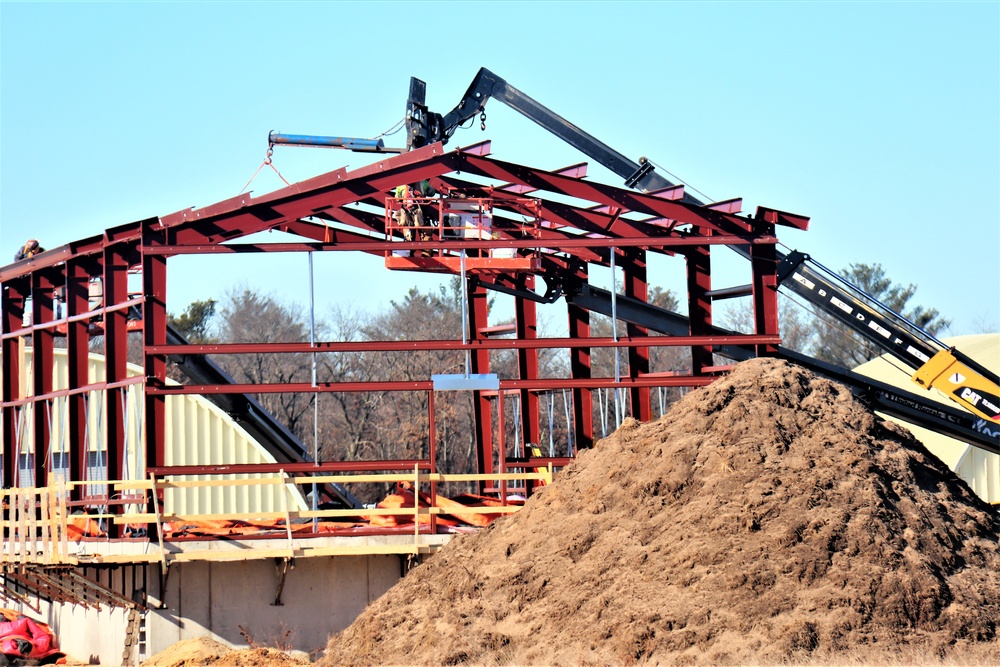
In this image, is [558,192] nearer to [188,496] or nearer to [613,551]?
[613,551]

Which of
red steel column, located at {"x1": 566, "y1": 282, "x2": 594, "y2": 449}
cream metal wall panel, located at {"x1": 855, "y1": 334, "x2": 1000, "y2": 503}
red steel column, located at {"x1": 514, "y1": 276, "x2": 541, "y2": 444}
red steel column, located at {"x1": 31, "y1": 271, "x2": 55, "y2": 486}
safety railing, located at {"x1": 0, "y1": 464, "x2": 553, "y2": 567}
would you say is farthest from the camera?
cream metal wall panel, located at {"x1": 855, "y1": 334, "x2": 1000, "y2": 503}

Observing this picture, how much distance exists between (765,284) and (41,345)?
1374 cm

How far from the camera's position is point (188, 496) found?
109 feet

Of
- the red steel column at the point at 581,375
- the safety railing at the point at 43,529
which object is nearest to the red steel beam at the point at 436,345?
the safety railing at the point at 43,529

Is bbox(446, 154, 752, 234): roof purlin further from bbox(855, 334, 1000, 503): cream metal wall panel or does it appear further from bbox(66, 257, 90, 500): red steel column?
bbox(855, 334, 1000, 503): cream metal wall panel

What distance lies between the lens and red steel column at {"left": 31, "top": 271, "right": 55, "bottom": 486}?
24.3 m

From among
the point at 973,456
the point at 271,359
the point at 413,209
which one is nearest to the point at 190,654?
the point at 413,209

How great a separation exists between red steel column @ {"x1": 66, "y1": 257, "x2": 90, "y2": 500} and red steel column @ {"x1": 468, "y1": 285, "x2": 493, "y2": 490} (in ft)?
24.0

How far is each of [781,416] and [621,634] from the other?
4090mm

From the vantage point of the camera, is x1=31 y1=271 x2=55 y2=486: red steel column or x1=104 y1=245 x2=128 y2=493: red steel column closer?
x1=104 y1=245 x2=128 y2=493: red steel column

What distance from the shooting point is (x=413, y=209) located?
22219 millimetres

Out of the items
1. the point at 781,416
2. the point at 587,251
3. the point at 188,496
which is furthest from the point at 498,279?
the point at 188,496

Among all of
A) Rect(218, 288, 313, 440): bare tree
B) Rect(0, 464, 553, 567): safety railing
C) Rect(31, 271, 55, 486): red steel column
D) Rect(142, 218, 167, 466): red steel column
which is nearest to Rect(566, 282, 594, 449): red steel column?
Rect(0, 464, 553, 567): safety railing

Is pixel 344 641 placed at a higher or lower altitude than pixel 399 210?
lower
